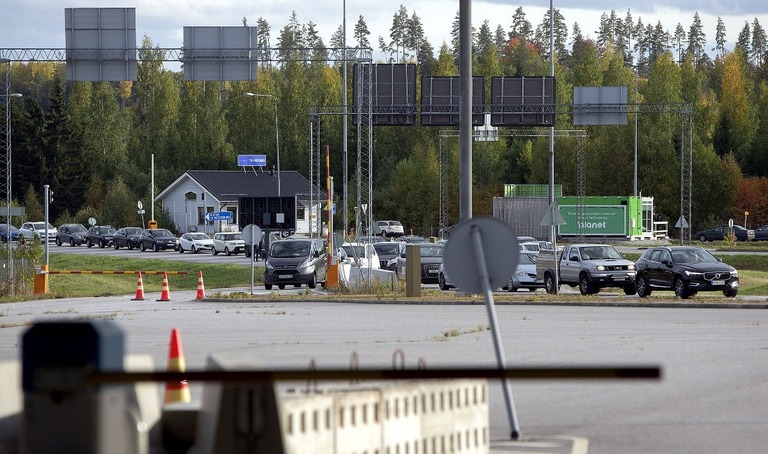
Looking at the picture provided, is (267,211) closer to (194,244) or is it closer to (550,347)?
(194,244)

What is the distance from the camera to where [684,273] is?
3656 cm

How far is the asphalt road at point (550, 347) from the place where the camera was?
480 inches

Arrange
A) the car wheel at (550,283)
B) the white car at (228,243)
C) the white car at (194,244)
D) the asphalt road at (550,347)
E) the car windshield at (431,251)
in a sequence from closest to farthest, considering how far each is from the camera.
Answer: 1. the asphalt road at (550,347)
2. the car wheel at (550,283)
3. the car windshield at (431,251)
4. the white car at (228,243)
5. the white car at (194,244)

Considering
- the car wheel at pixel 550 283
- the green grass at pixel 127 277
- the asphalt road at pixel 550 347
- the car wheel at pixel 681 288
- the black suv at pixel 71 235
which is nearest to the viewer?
the asphalt road at pixel 550 347

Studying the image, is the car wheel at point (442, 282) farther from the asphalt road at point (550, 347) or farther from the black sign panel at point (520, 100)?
the black sign panel at point (520, 100)

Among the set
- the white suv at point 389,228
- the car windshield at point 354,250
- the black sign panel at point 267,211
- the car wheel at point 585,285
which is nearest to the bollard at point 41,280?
the car windshield at point 354,250

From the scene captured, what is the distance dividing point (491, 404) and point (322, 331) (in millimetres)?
9876

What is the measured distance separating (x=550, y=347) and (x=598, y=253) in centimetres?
2188

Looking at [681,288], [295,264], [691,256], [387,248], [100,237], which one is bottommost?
[100,237]

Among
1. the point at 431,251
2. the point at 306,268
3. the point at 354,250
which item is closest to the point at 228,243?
the point at 431,251

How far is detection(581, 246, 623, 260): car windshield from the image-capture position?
4103 cm

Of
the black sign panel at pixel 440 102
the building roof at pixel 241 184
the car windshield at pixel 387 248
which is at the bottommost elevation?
the car windshield at pixel 387 248

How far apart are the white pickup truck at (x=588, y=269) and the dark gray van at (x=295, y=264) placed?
7829 millimetres

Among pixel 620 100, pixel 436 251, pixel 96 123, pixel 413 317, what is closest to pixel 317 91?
A: pixel 96 123
